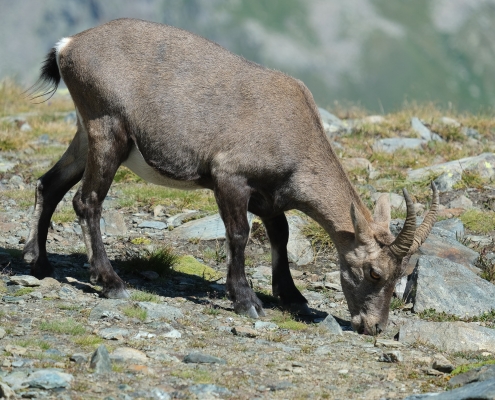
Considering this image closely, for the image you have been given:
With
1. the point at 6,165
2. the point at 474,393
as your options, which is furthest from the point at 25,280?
the point at 6,165

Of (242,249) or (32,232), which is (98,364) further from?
(32,232)

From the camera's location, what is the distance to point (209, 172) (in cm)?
935

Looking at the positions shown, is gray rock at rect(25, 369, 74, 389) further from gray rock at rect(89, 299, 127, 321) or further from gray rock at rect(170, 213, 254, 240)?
gray rock at rect(170, 213, 254, 240)

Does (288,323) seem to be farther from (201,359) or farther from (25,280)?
(25,280)

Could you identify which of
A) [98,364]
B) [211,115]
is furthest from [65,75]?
[98,364]

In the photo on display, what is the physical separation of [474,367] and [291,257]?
4.65 metres

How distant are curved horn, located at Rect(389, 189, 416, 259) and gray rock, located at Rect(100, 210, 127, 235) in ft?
15.1

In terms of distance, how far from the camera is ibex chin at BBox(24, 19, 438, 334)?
29.9 feet

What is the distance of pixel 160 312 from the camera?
8.35 m

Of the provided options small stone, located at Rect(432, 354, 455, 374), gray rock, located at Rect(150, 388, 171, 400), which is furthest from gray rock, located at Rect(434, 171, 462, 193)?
gray rock, located at Rect(150, 388, 171, 400)

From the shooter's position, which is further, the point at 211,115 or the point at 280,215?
the point at 280,215

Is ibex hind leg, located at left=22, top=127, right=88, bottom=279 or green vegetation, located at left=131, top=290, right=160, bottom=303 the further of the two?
ibex hind leg, located at left=22, top=127, right=88, bottom=279

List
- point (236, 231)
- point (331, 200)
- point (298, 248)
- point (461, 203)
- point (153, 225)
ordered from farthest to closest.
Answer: point (461, 203) < point (153, 225) < point (298, 248) < point (331, 200) < point (236, 231)

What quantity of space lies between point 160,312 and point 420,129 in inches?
435
